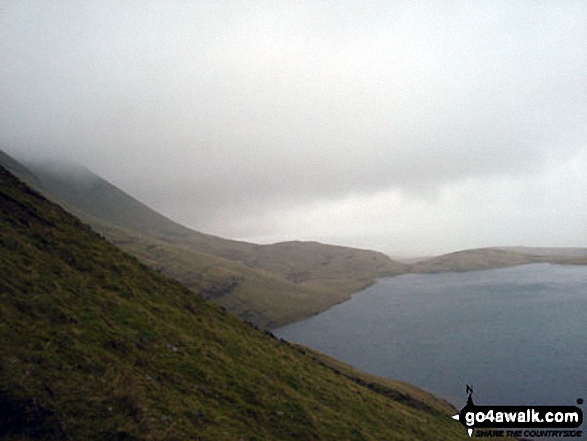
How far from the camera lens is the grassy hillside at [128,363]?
14375 millimetres

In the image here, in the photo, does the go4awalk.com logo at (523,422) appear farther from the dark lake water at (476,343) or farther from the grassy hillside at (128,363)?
the grassy hillside at (128,363)

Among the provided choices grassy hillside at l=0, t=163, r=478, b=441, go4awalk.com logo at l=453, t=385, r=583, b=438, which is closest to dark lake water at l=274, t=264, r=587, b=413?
go4awalk.com logo at l=453, t=385, r=583, b=438

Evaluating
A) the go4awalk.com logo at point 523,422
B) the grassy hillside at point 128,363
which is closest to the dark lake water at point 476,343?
the go4awalk.com logo at point 523,422

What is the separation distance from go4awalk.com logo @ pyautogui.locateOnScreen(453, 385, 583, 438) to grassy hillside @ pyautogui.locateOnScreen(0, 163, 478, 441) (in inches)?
443

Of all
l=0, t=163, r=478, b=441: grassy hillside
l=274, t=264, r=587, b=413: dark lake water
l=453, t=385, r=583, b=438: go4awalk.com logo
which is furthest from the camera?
l=274, t=264, r=587, b=413: dark lake water

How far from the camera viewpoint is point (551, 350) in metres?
102

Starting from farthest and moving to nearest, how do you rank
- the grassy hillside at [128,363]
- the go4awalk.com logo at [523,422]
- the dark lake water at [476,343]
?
1. the dark lake water at [476,343]
2. the go4awalk.com logo at [523,422]
3. the grassy hillside at [128,363]

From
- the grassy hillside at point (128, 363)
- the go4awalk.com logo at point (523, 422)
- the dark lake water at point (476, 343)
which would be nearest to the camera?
the grassy hillside at point (128, 363)

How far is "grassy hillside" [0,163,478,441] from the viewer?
14.4 metres

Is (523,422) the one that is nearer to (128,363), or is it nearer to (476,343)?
(476,343)

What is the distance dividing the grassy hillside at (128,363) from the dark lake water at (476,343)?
50.1 meters

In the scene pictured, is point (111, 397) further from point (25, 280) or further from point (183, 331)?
point (183, 331)

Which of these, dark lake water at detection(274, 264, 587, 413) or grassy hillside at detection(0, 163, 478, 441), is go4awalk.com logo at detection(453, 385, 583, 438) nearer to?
dark lake water at detection(274, 264, 587, 413)

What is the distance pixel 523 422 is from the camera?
5756 centimetres
